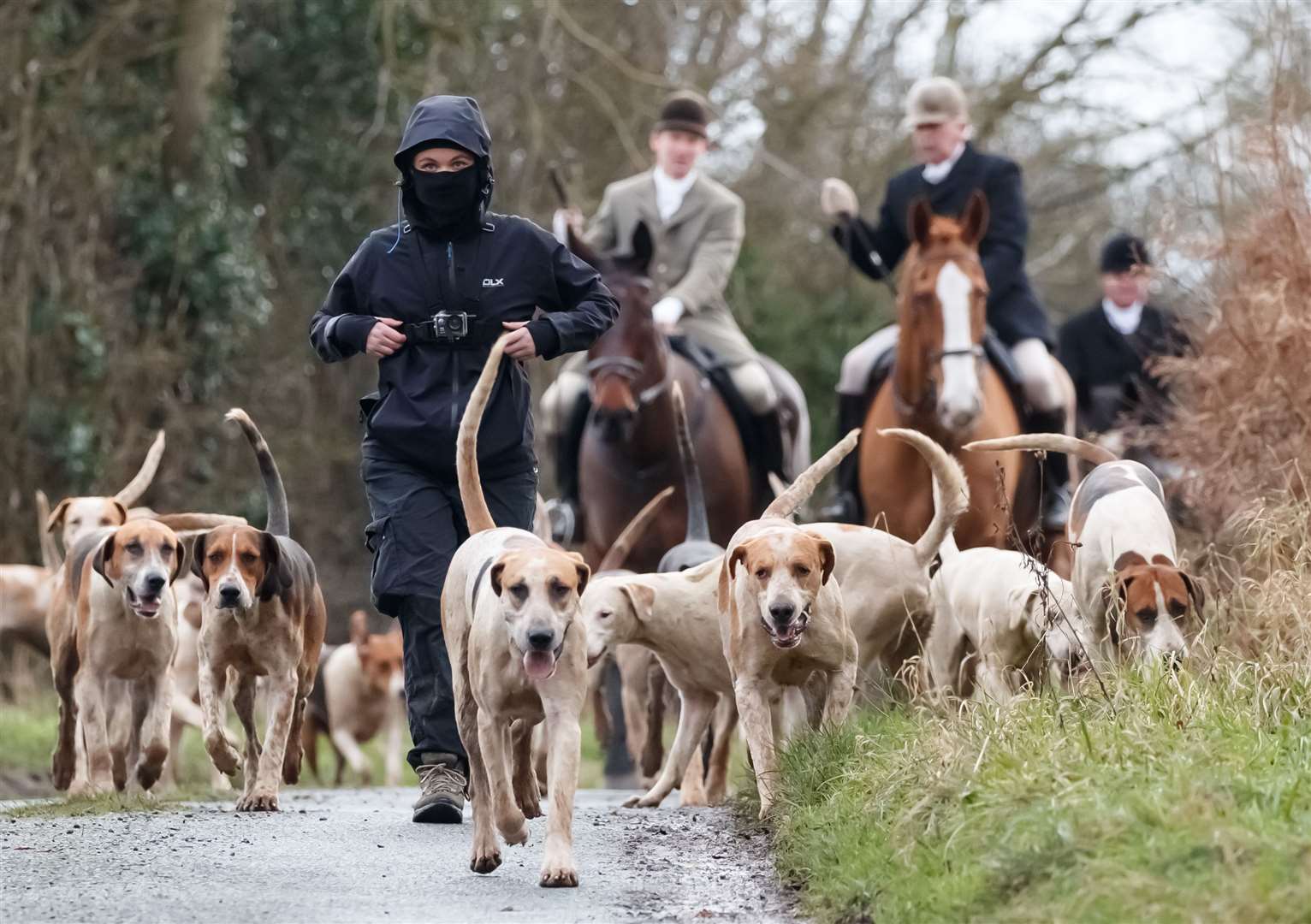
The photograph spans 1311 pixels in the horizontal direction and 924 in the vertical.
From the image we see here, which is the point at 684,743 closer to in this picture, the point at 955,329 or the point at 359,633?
the point at 955,329

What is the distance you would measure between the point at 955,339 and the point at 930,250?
50 centimetres

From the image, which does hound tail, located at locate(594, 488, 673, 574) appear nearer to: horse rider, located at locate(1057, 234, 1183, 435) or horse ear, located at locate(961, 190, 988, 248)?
horse ear, located at locate(961, 190, 988, 248)

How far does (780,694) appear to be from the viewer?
860 cm

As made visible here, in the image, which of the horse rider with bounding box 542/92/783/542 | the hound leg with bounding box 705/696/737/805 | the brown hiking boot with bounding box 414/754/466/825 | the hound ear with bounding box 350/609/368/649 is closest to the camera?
the brown hiking boot with bounding box 414/754/466/825

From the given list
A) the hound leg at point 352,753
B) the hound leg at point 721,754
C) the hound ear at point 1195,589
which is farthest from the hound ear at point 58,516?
the hound ear at point 1195,589

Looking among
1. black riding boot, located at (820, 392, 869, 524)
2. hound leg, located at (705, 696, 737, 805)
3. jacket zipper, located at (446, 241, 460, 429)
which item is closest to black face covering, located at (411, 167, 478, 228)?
jacket zipper, located at (446, 241, 460, 429)

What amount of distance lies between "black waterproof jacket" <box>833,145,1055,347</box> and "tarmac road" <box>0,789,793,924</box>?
4.82 meters

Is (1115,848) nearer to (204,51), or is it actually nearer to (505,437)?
(505,437)

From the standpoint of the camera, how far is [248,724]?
9367mm

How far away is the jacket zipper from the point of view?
26.8 ft

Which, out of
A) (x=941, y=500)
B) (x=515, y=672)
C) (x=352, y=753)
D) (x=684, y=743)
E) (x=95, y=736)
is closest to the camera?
(x=515, y=672)

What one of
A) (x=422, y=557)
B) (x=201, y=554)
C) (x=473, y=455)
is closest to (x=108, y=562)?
(x=201, y=554)

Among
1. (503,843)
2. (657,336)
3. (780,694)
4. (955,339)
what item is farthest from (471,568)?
(657,336)

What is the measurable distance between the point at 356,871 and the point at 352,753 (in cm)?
917
